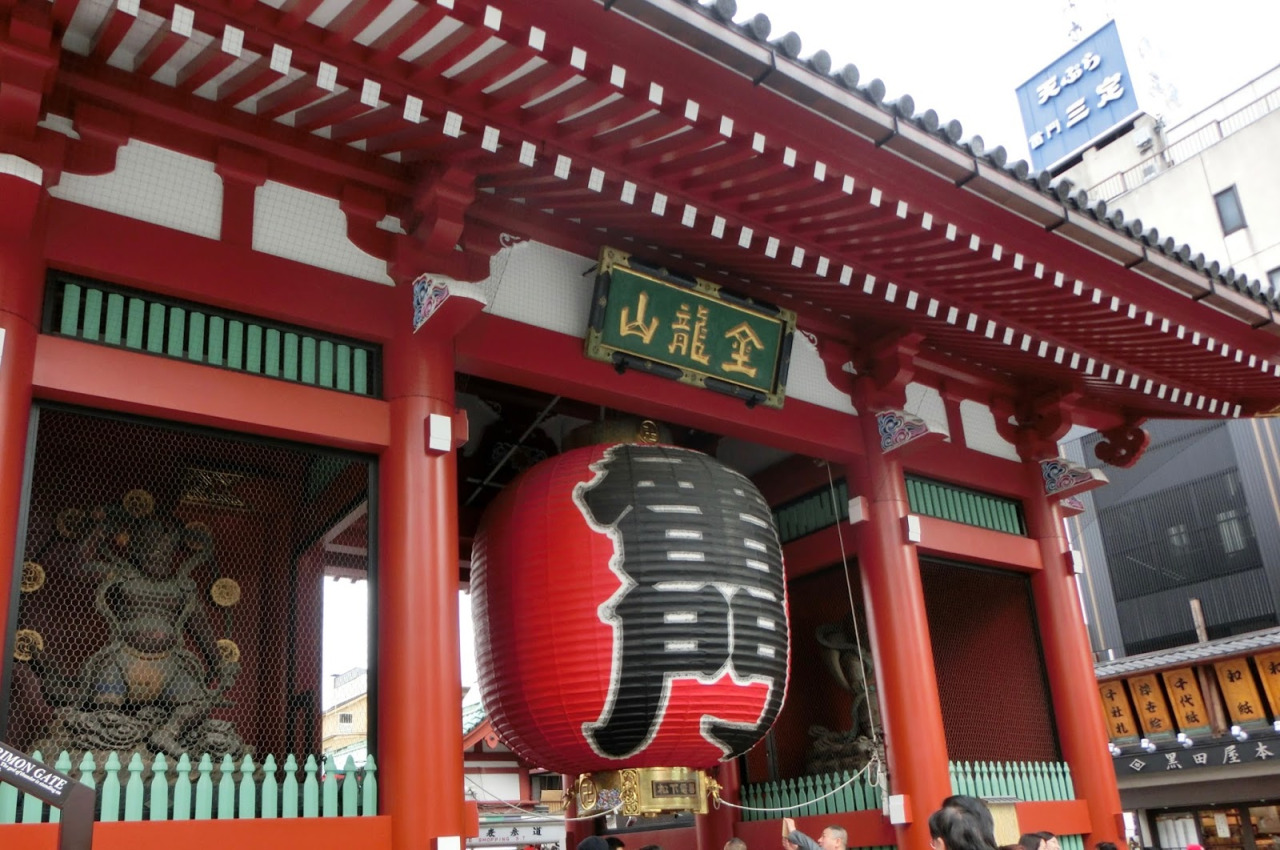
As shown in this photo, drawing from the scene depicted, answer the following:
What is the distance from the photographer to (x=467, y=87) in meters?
4.78

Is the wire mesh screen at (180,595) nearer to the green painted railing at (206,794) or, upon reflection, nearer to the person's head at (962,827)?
the green painted railing at (206,794)

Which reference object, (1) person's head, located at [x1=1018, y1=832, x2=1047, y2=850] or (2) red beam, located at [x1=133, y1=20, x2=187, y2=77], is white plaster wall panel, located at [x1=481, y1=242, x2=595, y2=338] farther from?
(1) person's head, located at [x1=1018, y1=832, x2=1047, y2=850]

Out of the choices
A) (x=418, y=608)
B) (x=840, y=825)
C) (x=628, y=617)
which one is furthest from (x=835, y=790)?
(x=418, y=608)

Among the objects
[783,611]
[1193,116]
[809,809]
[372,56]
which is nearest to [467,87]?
[372,56]

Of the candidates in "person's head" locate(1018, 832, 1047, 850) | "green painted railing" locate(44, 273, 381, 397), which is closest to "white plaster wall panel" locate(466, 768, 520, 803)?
"green painted railing" locate(44, 273, 381, 397)

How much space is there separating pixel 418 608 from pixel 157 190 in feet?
7.59

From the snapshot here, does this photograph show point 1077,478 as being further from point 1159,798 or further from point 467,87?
point 1159,798

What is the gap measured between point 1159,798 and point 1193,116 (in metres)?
15.3

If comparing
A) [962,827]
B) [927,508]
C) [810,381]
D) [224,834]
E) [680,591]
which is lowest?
[962,827]

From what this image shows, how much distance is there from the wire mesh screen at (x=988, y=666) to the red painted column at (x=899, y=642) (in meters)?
0.90

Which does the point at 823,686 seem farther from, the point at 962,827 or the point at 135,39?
the point at 135,39

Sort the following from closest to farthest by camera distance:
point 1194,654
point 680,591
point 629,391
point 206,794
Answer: point 206,794 → point 680,591 → point 629,391 → point 1194,654

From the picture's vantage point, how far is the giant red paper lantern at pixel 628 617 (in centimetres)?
564

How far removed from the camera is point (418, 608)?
5059mm
